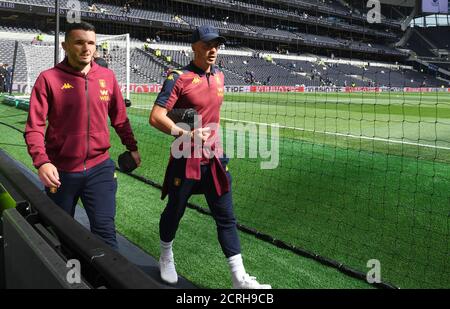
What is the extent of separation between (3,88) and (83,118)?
2449 cm

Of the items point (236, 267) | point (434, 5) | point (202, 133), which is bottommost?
point (236, 267)

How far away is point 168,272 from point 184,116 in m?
1.21

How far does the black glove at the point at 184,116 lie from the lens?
2.97 metres

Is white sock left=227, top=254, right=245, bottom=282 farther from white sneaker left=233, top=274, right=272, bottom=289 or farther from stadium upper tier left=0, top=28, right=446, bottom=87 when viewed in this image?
stadium upper tier left=0, top=28, right=446, bottom=87

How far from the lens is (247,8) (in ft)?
182

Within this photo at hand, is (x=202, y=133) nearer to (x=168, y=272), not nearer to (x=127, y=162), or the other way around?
(x=127, y=162)

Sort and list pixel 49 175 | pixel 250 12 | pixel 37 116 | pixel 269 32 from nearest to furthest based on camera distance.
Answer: pixel 49 175 < pixel 37 116 < pixel 250 12 < pixel 269 32

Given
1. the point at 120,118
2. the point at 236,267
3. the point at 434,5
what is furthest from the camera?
the point at 434,5

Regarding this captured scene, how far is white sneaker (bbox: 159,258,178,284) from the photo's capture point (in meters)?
3.26

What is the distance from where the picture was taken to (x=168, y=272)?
328cm

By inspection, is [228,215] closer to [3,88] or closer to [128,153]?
[128,153]

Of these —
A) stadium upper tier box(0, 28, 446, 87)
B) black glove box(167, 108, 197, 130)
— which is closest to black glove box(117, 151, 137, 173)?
black glove box(167, 108, 197, 130)

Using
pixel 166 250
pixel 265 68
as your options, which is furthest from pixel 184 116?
pixel 265 68
